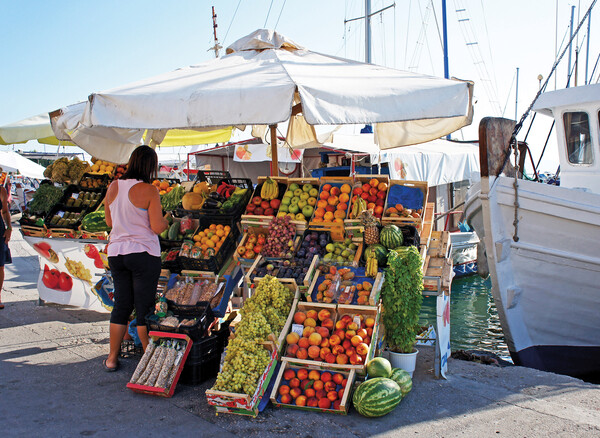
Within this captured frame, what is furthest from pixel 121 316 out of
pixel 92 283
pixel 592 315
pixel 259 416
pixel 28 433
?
pixel 592 315

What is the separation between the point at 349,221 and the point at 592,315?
3.82 m

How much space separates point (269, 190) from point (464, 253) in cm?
1033

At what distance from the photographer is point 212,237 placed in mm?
5723

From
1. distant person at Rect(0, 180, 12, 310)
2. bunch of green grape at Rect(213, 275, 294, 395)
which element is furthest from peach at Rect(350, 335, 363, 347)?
distant person at Rect(0, 180, 12, 310)

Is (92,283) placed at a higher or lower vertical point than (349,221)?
lower

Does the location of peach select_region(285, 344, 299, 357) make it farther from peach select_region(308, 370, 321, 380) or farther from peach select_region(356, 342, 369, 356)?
peach select_region(356, 342, 369, 356)

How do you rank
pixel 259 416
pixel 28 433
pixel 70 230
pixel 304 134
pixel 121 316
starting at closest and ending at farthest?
pixel 28 433, pixel 259 416, pixel 121 316, pixel 70 230, pixel 304 134

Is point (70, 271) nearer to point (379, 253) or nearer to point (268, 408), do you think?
point (268, 408)

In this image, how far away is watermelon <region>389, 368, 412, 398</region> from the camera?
4.14 metres

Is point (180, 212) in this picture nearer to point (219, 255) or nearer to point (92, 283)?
point (219, 255)

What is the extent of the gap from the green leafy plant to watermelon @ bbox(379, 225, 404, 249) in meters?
0.31

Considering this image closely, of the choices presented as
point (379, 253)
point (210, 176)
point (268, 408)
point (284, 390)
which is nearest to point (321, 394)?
point (284, 390)

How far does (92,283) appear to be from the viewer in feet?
22.7

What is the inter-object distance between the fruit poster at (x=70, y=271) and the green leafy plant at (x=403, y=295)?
419cm
